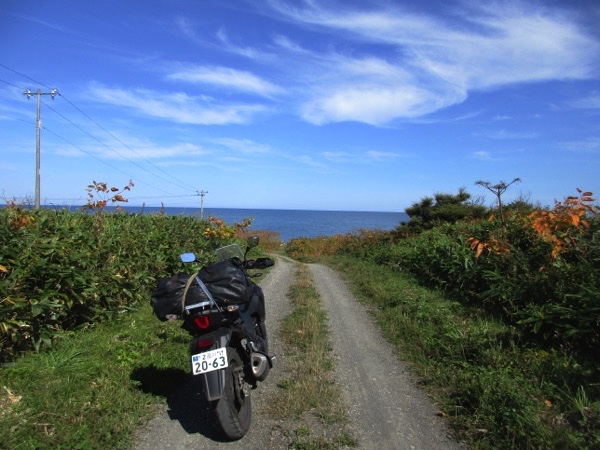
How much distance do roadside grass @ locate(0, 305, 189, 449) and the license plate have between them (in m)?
0.77

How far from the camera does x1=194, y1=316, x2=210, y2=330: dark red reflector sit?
343 cm

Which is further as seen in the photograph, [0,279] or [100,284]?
[100,284]

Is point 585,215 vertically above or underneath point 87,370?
above

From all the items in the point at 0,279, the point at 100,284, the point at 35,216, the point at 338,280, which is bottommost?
the point at 338,280

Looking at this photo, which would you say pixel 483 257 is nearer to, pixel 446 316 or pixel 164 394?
pixel 446 316

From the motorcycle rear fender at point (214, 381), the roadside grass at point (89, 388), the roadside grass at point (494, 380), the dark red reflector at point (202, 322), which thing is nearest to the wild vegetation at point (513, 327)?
the roadside grass at point (494, 380)

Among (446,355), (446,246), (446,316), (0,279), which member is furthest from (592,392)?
(446,246)

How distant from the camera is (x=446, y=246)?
1082 cm

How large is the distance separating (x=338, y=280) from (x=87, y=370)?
29.9ft

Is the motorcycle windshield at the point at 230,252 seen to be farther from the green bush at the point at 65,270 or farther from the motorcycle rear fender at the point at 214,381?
the green bush at the point at 65,270

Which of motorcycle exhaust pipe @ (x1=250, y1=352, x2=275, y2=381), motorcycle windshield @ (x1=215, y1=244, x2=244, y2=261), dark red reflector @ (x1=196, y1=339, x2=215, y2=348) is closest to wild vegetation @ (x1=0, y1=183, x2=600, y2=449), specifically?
dark red reflector @ (x1=196, y1=339, x2=215, y2=348)

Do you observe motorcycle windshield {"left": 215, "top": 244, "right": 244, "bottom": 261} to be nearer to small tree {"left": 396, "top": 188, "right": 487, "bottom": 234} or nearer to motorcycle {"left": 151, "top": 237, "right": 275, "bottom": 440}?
motorcycle {"left": 151, "top": 237, "right": 275, "bottom": 440}

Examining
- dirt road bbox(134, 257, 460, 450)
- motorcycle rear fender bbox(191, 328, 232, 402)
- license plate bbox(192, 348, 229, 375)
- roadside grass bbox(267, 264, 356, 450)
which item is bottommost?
dirt road bbox(134, 257, 460, 450)

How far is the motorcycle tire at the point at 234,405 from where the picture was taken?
3178mm
